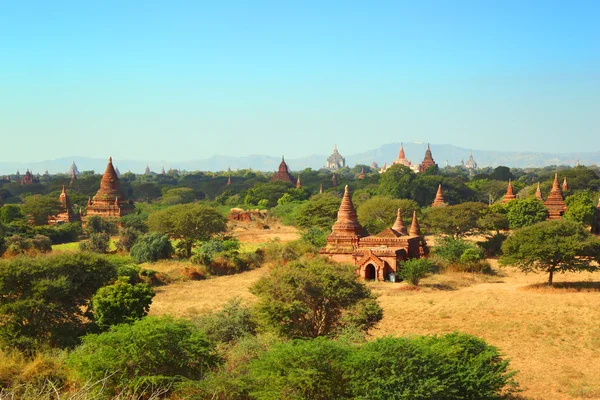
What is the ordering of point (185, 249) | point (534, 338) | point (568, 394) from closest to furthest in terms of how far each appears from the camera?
point (568, 394)
point (534, 338)
point (185, 249)

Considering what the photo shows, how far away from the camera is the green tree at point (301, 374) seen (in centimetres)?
1343

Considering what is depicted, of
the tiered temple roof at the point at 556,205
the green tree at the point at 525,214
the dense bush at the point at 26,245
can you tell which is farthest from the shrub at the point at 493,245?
the dense bush at the point at 26,245

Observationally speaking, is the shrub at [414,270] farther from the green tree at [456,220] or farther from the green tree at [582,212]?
the green tree at [582,212]

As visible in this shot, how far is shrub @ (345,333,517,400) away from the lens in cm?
1315

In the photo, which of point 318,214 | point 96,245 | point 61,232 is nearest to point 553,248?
point 318,214

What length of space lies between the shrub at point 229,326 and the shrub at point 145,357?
3.90 m

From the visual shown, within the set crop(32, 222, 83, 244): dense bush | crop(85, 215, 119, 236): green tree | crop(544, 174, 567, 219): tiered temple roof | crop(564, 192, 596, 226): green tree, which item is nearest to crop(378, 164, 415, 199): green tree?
crop(544, 174, 567, 219): tiered temple roof

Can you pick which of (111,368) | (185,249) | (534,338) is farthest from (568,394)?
(185,249)

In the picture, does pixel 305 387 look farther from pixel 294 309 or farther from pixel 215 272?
pixel 215 272

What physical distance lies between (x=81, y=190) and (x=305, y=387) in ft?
321

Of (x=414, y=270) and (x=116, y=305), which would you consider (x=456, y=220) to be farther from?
(x=116, y=305)

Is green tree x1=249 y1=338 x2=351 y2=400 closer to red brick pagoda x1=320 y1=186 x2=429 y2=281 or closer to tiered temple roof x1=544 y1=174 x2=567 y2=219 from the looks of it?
red brick pagoda x1=320 y1=186 x2=429 y2=281

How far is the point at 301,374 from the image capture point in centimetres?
1353

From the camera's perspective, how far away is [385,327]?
24.6 meters
